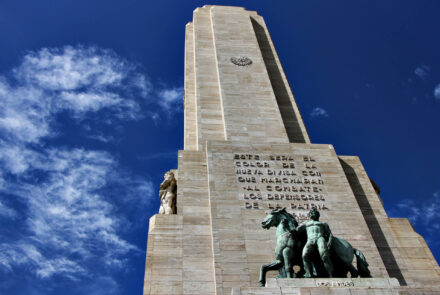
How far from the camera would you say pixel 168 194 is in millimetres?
18047

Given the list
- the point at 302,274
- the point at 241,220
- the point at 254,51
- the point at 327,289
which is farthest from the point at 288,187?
the point at 254,51

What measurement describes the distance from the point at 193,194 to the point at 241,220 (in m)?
2.20

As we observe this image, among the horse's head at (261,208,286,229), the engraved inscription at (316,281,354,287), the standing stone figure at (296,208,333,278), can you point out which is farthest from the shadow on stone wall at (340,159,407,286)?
the horse's head at (261,208,286,229)

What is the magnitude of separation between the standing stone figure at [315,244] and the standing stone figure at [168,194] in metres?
5.69

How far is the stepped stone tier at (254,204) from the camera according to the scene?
1477 centimetres

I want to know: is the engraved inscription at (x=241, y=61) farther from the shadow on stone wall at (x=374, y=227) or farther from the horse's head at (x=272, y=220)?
the horse's head at (x=272, y=220)

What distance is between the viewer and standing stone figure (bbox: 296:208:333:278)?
12789 millimetres

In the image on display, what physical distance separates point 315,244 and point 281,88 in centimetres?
1338

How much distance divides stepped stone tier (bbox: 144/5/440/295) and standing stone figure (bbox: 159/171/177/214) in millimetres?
244

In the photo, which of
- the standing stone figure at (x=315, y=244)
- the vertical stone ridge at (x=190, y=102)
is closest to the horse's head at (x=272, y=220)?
the standing stone figure at (x=315, y=244)

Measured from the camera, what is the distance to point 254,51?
26.1 m

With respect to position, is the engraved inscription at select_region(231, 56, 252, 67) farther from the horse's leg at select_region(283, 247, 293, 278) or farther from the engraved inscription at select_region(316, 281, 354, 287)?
the engraved inscription at select_region(316, 281, 354, 287)

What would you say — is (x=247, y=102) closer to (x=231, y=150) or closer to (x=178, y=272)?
(x=231, y=150)

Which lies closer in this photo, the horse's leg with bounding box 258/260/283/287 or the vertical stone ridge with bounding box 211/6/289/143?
the horse's leg with bounding box 258/260/283/287
